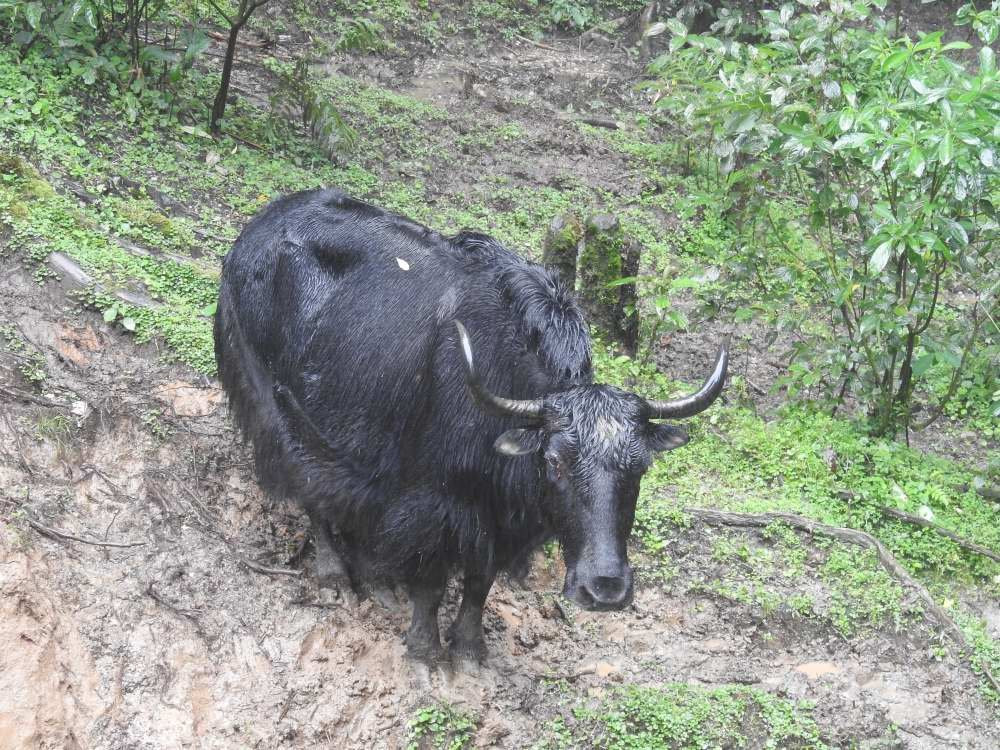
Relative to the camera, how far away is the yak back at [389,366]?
4.42 meters

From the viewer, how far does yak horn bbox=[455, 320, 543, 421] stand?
3.86 m

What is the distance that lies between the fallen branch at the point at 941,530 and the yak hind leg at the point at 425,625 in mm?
2856

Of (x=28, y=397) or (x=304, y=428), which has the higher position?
(x=304, y=428)

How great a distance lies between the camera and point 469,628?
4.88m

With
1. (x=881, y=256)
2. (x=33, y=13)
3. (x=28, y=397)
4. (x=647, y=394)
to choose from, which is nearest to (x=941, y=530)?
(x=881, y=256)

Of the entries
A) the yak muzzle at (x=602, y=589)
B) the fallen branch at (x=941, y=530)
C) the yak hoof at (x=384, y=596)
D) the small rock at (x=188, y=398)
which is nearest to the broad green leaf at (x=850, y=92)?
the fallen branch at (x=941, y=530)

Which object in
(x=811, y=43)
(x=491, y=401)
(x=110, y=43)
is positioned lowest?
(x=491, y=401)

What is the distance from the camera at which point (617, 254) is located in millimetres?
7273

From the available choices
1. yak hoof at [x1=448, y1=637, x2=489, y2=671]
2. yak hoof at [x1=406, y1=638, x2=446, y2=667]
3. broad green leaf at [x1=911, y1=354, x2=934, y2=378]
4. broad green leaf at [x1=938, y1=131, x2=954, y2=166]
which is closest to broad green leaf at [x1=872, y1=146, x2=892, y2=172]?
broad green leaf at [x1=938, y1=131, x2=954, y2=166]

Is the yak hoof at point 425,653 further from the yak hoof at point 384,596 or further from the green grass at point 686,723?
the green grass at point 686,723

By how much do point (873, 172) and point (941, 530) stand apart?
214 cm

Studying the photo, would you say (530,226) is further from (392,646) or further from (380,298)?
(392,646)

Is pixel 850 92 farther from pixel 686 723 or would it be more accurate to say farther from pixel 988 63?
pixel 686 723

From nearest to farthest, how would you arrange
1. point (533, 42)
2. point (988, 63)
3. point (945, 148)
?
point (945, 148)
point (988, 63)
point (533, 42)
